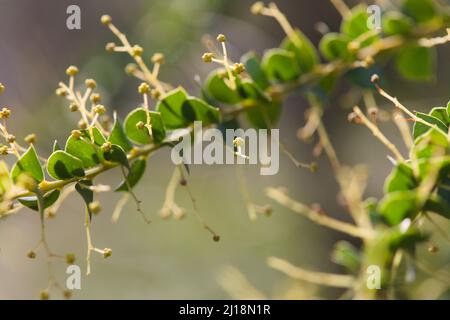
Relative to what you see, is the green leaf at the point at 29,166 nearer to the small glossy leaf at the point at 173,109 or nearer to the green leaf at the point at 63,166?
the green leaf at the point at 63,166

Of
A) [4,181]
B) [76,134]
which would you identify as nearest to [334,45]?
[76,134]

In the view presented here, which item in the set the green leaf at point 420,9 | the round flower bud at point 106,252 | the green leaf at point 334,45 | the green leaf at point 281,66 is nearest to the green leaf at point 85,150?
the round flower bud at point 106,252

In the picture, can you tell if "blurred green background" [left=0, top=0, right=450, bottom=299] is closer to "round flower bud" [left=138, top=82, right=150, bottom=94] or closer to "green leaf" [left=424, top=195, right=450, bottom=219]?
"green leaf" [left=424, top=195, right=450, bottom=219]

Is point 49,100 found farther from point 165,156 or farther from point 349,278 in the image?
point 165,156

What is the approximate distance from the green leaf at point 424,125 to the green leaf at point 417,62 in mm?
360

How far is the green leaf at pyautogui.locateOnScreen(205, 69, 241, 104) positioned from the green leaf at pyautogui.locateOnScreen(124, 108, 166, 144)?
0.16 metres

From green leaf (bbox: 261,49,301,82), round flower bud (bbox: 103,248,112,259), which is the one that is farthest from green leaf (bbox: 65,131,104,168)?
green leaf (bbox: 261,49,301,82)

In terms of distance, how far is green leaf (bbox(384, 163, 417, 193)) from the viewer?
0.81 meters

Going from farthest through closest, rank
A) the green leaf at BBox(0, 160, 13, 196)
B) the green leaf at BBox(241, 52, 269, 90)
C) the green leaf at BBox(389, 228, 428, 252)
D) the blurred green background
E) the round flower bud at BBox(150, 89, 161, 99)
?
the blurred green background → the green leaf at BBox(241, 52, 269, 90) → the round flower bud at BBox(150, 89, 161, 99) → the green leaf at BBox(389, 228, 428, 252) → the green leaf at BBox(0, 160, 13, 196)

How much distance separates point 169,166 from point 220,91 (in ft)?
7.76

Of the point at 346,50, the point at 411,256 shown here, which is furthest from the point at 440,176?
the point at 346,50

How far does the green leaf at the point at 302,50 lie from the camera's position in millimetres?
1082

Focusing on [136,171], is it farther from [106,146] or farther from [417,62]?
[417,62]
